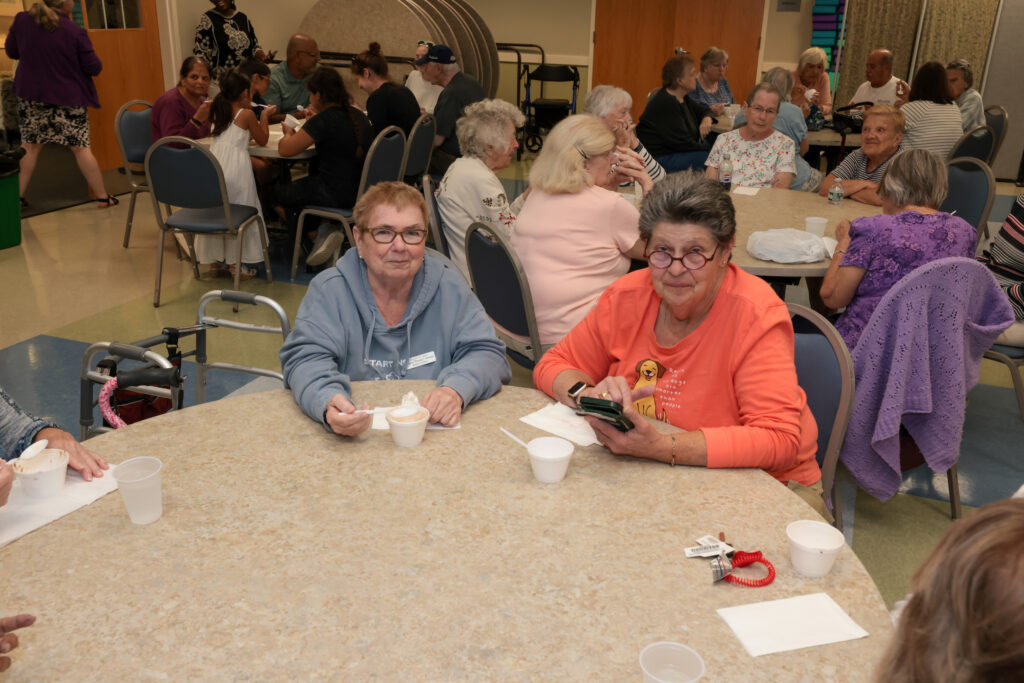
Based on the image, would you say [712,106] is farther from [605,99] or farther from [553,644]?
[553,644]

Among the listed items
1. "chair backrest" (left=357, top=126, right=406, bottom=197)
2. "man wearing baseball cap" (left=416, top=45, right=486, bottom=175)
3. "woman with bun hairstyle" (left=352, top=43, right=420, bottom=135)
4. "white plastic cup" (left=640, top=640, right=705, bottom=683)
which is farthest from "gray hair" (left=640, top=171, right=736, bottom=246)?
"man wearing baseball cap" (left=416, top=45, right=486, bottom=175)

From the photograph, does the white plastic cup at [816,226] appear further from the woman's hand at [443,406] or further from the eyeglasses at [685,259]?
the woman's hand at [443,406]

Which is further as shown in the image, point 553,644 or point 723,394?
point 723,394

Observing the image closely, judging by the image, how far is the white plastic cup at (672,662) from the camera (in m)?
1.06

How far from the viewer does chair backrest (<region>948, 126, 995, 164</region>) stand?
5625mm

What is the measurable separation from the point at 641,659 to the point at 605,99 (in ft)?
13.3

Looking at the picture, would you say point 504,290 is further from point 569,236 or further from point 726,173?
point 726,173

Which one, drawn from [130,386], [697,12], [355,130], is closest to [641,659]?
[130,386]

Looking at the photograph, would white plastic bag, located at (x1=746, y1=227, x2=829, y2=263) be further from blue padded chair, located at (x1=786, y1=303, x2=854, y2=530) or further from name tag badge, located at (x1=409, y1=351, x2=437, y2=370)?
name tag badge, located at (x1=409, y1=351, x2=437, y2=370)

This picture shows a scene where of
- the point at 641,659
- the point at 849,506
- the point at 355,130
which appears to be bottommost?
the point at 849,506

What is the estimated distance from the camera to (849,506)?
2.97m

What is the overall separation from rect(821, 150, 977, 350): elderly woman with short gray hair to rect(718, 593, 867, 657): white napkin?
1.92 m

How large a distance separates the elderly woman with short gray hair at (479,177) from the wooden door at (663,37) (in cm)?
890

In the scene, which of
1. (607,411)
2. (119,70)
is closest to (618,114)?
(607,411)
